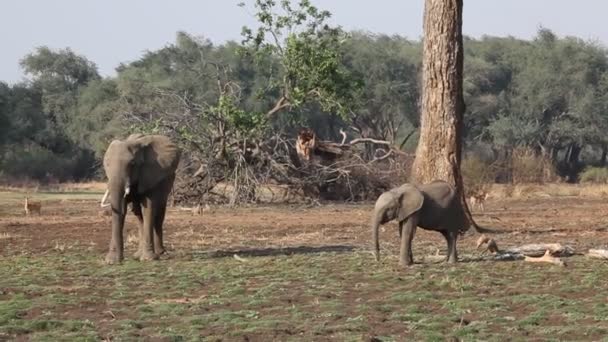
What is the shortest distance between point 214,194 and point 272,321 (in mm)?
20634

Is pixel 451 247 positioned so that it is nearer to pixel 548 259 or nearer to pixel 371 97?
pixel 548 259

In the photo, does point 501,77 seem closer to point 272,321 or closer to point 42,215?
point 42,215

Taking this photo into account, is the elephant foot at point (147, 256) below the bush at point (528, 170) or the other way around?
below

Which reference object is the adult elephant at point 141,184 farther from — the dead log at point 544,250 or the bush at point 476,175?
the bush at point 476,175

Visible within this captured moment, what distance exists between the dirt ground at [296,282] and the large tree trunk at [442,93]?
1.17 metres

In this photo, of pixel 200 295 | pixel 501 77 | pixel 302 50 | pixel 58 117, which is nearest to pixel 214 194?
pixel 302 50

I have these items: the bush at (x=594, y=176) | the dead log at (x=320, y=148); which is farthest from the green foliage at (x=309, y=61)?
the bush at (x=594, y=176)

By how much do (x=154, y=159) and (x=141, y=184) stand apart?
0.45 m

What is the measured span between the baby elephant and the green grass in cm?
33

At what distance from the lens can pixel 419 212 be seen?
1483 cm

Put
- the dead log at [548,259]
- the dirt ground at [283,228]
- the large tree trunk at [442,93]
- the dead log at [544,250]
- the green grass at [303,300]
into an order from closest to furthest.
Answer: the green grass at [303,300]
the dead log at [548,259]
the dead log at [544,250]
the dirt ground at [283,228]
the large tree trunk at [442,93]

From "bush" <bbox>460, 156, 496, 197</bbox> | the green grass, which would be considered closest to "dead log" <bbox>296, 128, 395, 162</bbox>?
Result: "bush" <bbox>460, 156, 496, 197</bbox>

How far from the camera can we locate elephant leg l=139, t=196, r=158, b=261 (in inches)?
648

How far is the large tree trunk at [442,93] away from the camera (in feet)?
65.7
